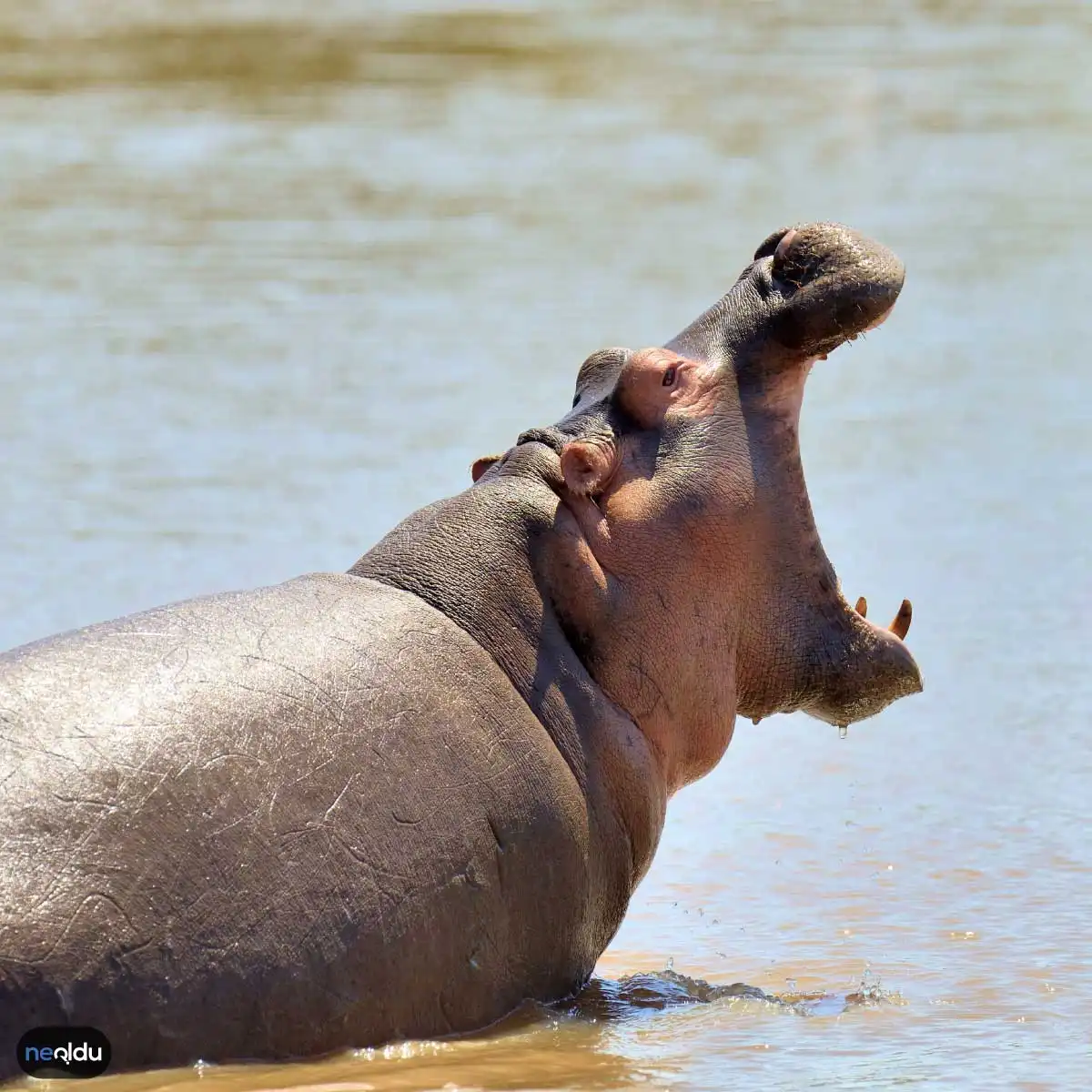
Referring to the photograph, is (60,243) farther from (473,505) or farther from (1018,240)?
(473,505)

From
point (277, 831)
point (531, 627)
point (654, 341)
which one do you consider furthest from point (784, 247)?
point (654, 341)

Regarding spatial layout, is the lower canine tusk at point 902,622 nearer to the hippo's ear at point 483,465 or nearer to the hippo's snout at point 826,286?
the hippo's snout at point 826,286

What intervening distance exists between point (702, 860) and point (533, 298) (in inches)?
211

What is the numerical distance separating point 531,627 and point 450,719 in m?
0.31

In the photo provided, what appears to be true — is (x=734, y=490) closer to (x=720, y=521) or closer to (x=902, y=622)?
(x=720, y=521)

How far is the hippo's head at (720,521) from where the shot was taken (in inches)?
177

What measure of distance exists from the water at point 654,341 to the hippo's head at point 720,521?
620mm

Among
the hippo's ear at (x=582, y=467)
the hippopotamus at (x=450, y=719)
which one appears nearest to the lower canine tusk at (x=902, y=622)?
the hippopotamus at (x=450, y=719)

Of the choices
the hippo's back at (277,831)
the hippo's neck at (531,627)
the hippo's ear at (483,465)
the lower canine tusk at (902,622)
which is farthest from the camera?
the lower canine tusk at (902,622)

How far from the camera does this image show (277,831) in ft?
12.6

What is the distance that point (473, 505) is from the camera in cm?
448

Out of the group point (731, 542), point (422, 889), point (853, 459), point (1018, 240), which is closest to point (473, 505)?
point (731, 542)

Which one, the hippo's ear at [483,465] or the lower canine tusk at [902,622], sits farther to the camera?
the lower canine tusk at [902,622]

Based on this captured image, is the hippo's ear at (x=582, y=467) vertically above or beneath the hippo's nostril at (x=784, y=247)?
beneath
